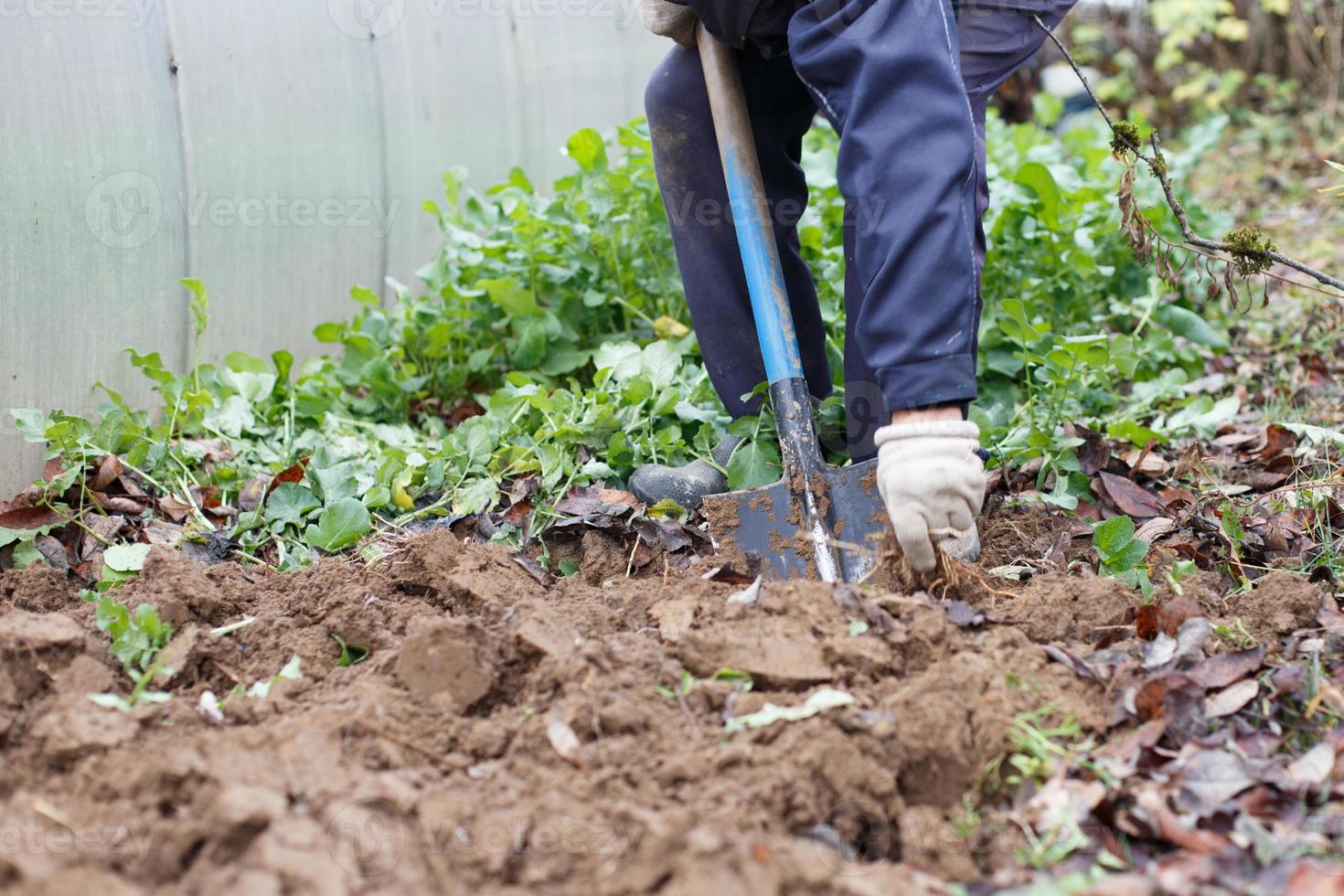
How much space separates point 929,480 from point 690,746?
0.60 m

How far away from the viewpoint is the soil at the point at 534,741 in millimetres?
1220

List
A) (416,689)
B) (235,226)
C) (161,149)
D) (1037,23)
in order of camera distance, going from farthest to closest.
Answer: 1. (235,226)
2. (161,149)
3. (1037,23)
4. (416,689)

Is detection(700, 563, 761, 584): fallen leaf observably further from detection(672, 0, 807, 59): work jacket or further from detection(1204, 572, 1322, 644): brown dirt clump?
detection(672, 0, 807, 59): work jacket

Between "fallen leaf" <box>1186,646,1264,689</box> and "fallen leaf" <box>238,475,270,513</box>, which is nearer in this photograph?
"fallen leaf" <box>1186,646,1264,689</box>

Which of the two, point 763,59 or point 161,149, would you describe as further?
point 161,149

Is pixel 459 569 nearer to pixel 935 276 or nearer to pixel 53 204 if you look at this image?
pixel 935 276

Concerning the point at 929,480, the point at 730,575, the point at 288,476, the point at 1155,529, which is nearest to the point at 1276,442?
the point at 1155,529

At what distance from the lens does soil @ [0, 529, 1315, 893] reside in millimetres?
1220

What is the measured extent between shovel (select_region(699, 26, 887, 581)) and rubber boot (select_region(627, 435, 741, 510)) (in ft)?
0.61

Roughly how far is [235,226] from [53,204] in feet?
2.15

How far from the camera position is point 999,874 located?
1279mm

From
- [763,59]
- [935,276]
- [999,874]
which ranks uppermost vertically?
[763,59]

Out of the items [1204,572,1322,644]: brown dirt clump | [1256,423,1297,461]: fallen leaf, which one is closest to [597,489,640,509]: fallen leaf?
[1204,572,1322,644]: brown dirt clump

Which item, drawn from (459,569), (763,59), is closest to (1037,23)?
(763,59)
